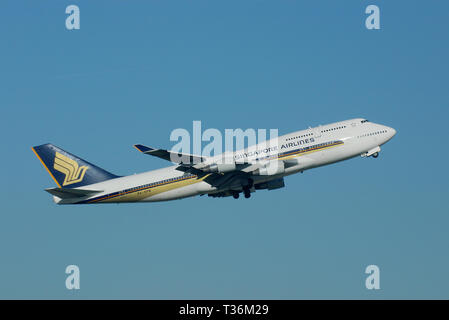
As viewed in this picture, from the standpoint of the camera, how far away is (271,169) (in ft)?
238

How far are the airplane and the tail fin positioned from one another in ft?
0.73

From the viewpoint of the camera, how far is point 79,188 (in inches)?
3115

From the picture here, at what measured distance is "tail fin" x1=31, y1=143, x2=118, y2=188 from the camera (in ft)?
262

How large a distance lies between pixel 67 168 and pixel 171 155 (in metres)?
18.2

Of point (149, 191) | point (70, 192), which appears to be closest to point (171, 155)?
point (149, 191)

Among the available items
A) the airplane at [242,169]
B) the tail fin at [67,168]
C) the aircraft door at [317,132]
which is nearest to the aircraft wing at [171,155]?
the airplane at [242,169]

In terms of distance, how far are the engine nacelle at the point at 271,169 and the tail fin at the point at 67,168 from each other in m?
16.6

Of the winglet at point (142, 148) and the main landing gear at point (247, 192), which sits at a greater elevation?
the winglet at point (142, 148)

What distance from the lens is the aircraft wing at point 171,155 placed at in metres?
66.0

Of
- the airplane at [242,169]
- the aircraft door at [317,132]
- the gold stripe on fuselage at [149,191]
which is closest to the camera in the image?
the airplane at [242,169]

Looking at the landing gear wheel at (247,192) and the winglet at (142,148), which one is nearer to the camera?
the winglet at (142,148)

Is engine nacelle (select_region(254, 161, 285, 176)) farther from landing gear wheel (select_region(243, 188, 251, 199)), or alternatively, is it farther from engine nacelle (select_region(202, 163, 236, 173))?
landing gear wheel (select_region(243, 188, 251, 199))

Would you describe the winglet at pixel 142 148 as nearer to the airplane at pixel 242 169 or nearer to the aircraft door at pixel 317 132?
the airplane at pixel 242 169

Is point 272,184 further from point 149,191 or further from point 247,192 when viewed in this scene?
point 149,191
